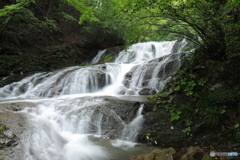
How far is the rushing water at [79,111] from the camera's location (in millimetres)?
3799

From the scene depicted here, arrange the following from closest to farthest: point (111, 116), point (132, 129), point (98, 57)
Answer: point (132, 129)
point (111, 116)
point (98, 57)

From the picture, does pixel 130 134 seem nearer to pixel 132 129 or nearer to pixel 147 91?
pixel 132 129

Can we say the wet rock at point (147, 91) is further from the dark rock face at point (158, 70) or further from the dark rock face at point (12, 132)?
the dark rock face at point (12, 132)

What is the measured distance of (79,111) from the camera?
531 centimetres

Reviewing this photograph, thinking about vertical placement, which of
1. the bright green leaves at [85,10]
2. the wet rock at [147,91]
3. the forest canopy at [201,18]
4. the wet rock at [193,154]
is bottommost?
the wet rock at [193,154]

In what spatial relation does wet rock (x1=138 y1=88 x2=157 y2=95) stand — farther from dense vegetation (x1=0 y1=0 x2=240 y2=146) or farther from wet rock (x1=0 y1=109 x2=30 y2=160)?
wet rock (x1=0 y1=109 x2=30 y2=160)

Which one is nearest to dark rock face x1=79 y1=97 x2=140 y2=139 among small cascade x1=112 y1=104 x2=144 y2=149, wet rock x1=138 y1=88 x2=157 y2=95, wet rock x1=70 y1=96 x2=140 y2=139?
wet rock x1=70 y1=96 x2=140 y2=139

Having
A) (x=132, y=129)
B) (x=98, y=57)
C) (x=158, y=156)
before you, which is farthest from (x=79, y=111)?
(x=98, y=57)

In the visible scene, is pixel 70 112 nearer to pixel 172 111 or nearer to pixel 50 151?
pixel 50 151

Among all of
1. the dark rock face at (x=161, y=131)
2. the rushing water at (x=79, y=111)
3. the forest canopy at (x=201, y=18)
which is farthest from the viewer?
the dark rock face at (x=161, y=131)

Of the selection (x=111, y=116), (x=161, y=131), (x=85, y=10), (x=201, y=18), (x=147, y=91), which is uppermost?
(x=85, y=10)

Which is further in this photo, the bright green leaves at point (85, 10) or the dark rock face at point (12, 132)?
the bright green leaves at point (85, 10)

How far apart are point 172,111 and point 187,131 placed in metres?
0.67

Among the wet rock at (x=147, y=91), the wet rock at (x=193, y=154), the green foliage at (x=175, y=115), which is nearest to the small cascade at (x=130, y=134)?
the green foliage at (x=175, y=115)
